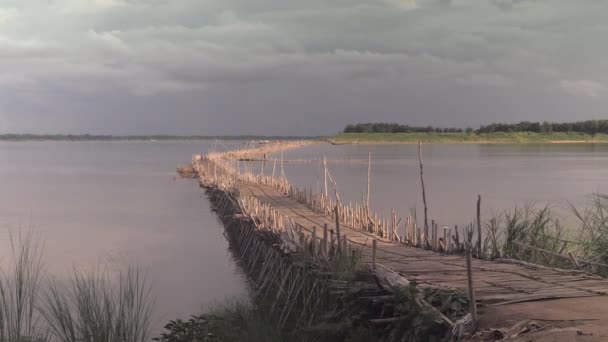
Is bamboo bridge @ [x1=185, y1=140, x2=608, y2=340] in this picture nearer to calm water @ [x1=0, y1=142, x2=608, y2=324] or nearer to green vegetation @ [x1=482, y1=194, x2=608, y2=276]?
green vegetation @ [x1=482, y1=194, x2=608, y2=276]

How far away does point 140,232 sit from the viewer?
59.4 ft

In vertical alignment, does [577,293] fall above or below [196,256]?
above

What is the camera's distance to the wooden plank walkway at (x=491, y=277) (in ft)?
18.5

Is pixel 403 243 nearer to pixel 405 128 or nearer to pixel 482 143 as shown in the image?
pixel 482 143

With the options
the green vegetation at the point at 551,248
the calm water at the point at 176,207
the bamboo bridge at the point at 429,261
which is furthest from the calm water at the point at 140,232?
the green vegetation at the point at 551,248

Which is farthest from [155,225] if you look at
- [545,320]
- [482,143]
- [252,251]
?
[482,143]

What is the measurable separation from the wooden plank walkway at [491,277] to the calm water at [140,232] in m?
3.18

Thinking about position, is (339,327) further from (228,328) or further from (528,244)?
(528,244)

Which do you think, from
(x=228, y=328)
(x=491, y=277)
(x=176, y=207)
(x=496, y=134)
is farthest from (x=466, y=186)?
(x=496, y=134)

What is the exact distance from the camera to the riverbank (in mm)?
98688

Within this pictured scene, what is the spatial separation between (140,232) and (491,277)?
13220 millimetres

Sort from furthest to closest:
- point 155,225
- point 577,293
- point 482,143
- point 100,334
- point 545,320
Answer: point 482,143 → point 155,225 → point 577,293 → point 100,334 → point 545,320

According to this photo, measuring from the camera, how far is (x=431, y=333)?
551cm

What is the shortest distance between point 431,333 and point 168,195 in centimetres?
2396
